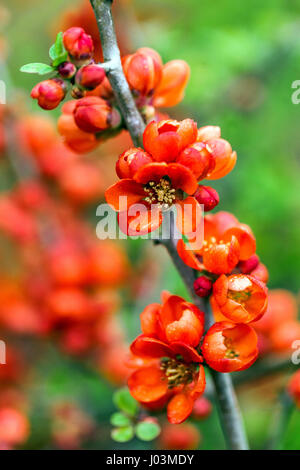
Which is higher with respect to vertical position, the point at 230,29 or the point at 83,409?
the point at 230,29

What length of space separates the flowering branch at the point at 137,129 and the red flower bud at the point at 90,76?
2 cm

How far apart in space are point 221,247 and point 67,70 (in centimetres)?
42

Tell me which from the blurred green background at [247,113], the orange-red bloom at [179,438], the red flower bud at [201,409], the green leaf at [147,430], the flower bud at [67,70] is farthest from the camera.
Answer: the blurred green background at [247,113]

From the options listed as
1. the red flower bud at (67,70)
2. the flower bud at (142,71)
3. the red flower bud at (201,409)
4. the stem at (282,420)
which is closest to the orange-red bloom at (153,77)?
the flower bud at (142,71)

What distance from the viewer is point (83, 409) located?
7.25 ft

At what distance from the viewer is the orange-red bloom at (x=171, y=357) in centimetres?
94

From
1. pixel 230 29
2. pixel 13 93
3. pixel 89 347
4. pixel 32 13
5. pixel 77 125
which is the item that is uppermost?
pixel 32 13

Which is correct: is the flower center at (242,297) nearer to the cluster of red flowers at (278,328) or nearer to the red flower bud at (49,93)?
the red flower bud at (49,93)

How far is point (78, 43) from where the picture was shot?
3.31ft

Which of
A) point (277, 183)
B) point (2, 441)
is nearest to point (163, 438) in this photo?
point (2, 441)

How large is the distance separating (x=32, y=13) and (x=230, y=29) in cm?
150

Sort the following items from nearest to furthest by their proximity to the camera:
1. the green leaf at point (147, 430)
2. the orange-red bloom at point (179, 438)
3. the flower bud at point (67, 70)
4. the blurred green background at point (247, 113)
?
the flower bud at point (67, 70)
the green leaf at point (147, 430)
the orange-red bloom at point (179, 438)
the blurred green background at point (247, 113)

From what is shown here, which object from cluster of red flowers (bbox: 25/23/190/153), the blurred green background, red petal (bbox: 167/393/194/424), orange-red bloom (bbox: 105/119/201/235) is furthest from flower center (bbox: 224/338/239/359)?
the blurred green background

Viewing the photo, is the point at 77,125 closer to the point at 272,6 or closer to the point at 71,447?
the point at 71,447
